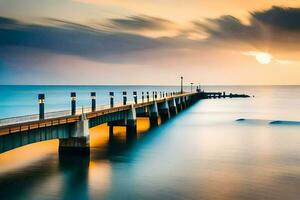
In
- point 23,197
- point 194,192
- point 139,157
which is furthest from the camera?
point 139,157

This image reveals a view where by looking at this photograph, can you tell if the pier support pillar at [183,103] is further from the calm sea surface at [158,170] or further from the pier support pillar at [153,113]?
the calm sea surface at [158,170]

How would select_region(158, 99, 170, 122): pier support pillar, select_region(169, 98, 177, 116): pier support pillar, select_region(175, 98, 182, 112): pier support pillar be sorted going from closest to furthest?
select_region(158, 99, 170, 122): pier support pillar → select_region(169, 98, 177, 116): pier support pillar → select_region(175, 98, 182, 112): pier support pillar

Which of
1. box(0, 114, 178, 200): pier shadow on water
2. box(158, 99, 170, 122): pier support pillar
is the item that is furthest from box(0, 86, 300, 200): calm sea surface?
box(158, 99, 170, 122): pier support pillar

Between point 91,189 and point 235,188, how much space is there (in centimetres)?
964

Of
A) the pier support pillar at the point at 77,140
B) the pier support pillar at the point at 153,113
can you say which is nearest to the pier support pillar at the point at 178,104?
the pier support pillar at the point at 153,113

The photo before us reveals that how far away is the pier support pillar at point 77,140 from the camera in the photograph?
101 ft

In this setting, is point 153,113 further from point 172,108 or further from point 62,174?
point 62,174

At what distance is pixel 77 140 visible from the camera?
3145cm

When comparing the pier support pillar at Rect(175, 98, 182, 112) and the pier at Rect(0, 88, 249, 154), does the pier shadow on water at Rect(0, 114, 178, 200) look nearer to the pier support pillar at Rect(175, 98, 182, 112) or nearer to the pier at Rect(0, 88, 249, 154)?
the pier at Rect(0, 88, 249, 154)

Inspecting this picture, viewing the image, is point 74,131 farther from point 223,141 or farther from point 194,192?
point 223,141

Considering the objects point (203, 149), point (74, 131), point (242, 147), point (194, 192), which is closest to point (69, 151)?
point (74, 131)

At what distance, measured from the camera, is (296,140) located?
47094mm

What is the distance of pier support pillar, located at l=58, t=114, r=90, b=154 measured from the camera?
30641 millimetres

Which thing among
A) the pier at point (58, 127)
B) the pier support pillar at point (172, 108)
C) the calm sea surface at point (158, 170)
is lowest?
the calm sea surface at point (158, 170)
